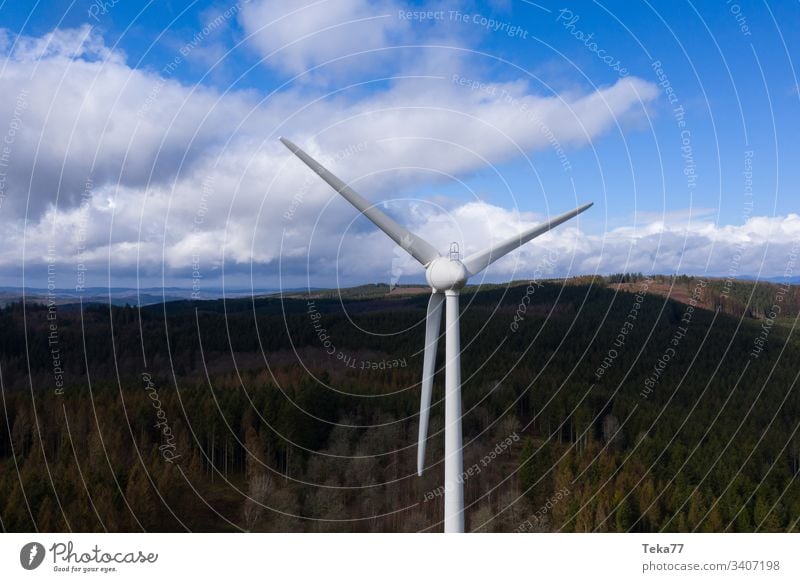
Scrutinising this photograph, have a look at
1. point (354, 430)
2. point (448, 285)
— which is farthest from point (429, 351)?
point (354, 430)

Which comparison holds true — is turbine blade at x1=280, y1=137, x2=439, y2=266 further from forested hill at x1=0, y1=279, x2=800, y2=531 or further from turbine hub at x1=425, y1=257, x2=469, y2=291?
forested hill at x1=0, y1=279, x2=800, y2=531

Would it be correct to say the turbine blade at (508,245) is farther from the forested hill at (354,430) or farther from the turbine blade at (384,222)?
the forested hill at (354,430)

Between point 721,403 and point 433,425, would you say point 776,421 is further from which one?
point 433,425

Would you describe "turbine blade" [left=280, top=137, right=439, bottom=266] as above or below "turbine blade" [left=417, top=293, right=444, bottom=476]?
above

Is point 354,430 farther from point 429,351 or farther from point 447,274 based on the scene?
point 447,274

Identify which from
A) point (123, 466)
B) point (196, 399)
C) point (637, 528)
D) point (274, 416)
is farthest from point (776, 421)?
point (123, 466)

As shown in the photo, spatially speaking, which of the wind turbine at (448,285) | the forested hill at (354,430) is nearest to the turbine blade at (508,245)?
the wind turbine at (448,285)

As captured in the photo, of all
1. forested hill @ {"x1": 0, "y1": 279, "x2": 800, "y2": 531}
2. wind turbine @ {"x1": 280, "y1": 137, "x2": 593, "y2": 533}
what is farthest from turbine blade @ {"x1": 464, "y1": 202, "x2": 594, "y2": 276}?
forested hill @ {"x1": 0, "y1": 279, "x2": 800, "y2": 531}
